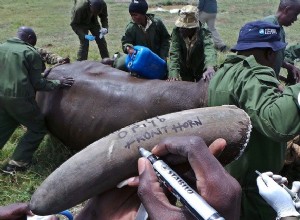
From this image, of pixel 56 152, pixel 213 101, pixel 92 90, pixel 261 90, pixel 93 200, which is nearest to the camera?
pixel 93 200

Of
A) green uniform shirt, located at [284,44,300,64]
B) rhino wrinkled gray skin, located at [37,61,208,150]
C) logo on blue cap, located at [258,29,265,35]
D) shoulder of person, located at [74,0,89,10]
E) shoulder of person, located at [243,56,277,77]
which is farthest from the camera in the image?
shoulder of person, located at [74,0,89,10]

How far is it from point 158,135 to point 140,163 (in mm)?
187

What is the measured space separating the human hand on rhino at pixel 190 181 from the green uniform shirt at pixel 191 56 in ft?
12.2

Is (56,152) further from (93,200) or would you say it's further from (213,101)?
(93,200)

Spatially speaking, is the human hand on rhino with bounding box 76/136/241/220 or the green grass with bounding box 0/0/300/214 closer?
the human hand on rhino with bounding box 76/136/241/220

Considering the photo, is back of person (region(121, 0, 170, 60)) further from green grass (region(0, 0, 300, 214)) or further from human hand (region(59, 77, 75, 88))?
green grass (region(0, 0, 300, 214))

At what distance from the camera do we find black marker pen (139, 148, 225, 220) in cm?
136

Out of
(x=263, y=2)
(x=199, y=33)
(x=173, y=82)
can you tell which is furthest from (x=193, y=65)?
(x=263, y=2)

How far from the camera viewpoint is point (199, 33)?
5.63 m

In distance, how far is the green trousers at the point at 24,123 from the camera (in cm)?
482

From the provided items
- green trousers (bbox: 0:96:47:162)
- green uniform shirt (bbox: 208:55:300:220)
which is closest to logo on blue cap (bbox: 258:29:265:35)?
green uniform shirt (bbox: 208:55:300:220)

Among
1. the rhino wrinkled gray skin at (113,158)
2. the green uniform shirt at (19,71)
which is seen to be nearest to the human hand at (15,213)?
the rhino wrinkled gray skin at (113,158)

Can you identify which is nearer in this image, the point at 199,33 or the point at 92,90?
the point at 92,90

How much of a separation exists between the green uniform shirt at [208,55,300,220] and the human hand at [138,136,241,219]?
29.9 inches
